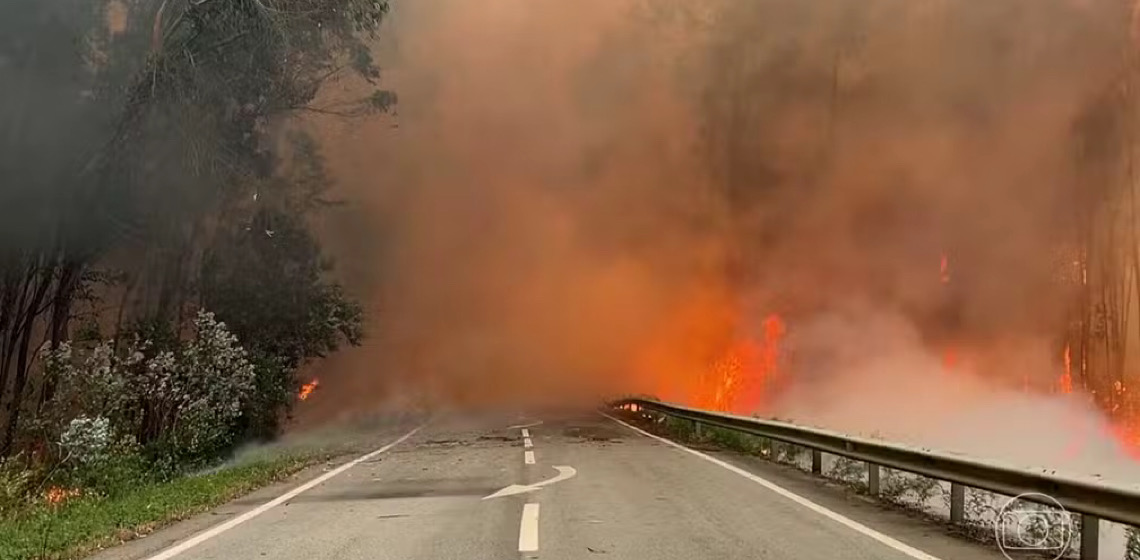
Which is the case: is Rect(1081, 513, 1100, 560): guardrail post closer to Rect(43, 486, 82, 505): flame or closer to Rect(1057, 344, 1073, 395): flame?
Rect(43, 486, 82, 505): flame

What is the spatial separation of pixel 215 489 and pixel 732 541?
7.18 metres

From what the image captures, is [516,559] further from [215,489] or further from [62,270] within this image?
[62,270]

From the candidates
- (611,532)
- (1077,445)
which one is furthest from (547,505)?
(1077,445)

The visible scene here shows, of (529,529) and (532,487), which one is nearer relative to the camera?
(529,529)

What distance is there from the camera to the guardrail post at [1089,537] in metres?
5.73

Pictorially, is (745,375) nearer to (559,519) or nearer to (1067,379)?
(1067,379)

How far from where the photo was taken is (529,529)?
7.23 meters

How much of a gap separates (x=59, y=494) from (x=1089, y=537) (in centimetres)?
1221

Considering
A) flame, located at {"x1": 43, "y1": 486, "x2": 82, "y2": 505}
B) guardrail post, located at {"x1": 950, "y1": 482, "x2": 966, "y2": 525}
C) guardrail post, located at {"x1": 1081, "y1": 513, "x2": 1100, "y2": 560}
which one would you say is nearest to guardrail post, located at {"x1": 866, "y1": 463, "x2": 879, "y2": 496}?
guardrail post, located at {"x1": 950, "y1": 482, "x2": 966, "y2": 525}

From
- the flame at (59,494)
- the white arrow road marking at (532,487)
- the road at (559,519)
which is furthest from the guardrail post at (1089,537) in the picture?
the flame at (59,494)

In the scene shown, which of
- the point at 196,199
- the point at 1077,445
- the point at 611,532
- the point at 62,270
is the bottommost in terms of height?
the point at 1077,445

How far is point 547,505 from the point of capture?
8.60 meters

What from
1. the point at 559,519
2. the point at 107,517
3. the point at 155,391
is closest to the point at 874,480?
the point at 559,519

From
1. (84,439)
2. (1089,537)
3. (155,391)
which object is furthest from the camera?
(155,391)
